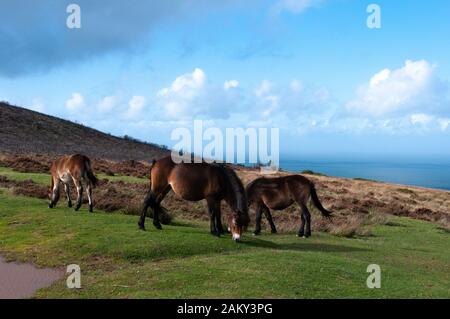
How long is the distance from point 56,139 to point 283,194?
45316 millimetres

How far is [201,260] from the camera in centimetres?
1051

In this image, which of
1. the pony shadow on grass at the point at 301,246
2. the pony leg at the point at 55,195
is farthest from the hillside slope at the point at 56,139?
the pony shadow on grass at the point at 301,246

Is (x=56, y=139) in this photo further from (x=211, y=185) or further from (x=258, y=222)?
(x=211, y=185)

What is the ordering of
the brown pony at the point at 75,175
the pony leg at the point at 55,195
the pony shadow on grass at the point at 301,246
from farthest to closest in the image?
1. the pony leg at the point at 55,195
2. the brown pony at the point at 75,175
3. the pony shadow on grass at the point at 301,246

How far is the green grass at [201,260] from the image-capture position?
8.65m

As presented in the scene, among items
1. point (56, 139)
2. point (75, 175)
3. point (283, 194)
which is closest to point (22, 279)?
point (75, 175)

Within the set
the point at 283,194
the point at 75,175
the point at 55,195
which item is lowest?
the point at 55,195

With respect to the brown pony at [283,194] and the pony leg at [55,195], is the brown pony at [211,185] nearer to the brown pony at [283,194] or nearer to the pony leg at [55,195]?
the brown pony at [283,194]

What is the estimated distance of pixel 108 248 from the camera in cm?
1134

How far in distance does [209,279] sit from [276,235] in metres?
7.10

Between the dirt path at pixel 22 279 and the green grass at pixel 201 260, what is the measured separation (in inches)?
13.4

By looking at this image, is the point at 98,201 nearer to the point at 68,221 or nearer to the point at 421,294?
the point at 68,221

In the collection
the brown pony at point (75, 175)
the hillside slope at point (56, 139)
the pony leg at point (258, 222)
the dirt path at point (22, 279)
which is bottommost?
the dirt path at point (22, 279)
